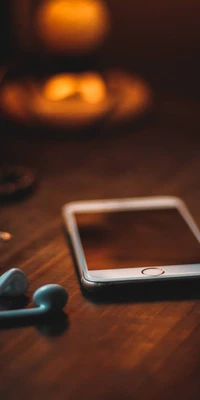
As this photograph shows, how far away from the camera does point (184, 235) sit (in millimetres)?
722

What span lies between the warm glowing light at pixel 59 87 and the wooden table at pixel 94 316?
0.38 ft

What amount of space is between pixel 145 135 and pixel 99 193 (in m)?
0.22

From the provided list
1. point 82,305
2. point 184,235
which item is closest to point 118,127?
point 184,235

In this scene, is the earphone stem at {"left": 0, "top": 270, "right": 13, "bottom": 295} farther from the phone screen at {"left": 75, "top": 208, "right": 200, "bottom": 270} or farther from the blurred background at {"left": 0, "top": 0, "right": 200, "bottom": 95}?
the blurred background at {"left": 0, "top": 0, "right": 200, "bottom": 95}

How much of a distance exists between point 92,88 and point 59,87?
6 cm

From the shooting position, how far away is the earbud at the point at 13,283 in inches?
24.3

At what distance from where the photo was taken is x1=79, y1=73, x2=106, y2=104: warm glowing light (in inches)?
40.8

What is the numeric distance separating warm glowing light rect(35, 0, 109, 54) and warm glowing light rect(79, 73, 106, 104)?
2.7 inches

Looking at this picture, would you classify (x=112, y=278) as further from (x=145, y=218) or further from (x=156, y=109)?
(x=156, y=109)

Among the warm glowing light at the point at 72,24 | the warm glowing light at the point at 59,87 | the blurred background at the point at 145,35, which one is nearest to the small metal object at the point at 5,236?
the warm glowing light at the point at 59,87

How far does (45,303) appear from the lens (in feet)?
1.97

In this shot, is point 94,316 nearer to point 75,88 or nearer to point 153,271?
point 153,271

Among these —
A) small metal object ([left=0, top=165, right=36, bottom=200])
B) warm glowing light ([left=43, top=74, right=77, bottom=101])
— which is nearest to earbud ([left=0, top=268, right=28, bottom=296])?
small metal object ([left=0, top=165, right=36, bottom=200])

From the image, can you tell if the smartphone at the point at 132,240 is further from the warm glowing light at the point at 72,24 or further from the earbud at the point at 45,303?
the warm glowing light at the point at 72,24
